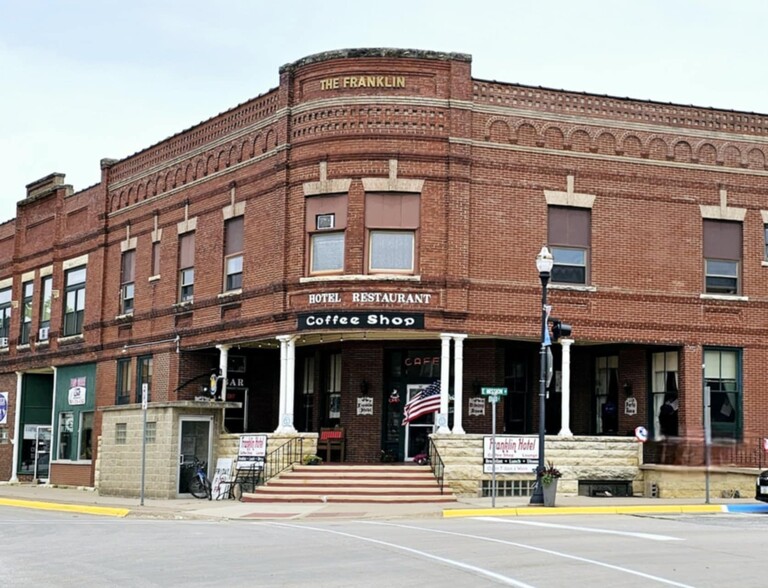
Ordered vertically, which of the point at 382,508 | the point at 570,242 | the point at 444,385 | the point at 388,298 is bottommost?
the point at 382,508

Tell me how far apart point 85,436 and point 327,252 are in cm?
1417

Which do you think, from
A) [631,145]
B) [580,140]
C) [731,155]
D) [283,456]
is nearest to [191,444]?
[283,456]

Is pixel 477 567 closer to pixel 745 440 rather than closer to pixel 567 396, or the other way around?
pixel 745 440

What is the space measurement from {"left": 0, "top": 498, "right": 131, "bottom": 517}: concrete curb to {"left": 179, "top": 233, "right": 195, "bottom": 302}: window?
24.2 feet

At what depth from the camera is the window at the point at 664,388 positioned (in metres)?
29.9

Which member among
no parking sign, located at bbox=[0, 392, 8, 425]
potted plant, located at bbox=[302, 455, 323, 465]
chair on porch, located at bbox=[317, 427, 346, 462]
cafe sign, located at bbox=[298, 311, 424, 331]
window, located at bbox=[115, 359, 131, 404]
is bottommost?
potted plant, located at bbox=[302, 455, 323, 465]

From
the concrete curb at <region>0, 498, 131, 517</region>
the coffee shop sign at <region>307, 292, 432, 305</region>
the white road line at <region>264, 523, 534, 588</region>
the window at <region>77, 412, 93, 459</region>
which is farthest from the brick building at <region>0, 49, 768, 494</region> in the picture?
the white road line at <region>264, 523, 534, 588</region>

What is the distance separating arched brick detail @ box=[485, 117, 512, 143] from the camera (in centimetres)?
2944

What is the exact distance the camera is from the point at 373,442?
30.8 m

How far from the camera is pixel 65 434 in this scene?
4028 centimetres

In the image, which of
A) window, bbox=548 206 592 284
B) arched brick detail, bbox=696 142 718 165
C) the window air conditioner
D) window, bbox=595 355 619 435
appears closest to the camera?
the window air conditioner

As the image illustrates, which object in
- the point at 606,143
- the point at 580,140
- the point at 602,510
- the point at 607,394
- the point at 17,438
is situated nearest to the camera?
the point at 602,510

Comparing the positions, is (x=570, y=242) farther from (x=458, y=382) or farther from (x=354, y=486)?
(x=354, y=486)

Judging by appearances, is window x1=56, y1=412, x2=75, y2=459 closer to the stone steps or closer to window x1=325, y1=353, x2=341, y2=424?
window x1=325, y1=353, x2=341, y2=424
